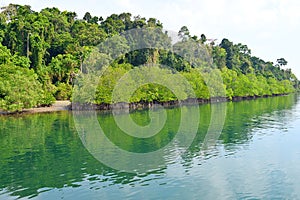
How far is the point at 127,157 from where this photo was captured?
21.1m

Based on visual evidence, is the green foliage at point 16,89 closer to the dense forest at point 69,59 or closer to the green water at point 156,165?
the dense forest at point 69,59

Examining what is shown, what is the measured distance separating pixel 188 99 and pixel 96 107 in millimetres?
21289

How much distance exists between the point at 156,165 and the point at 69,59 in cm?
4878

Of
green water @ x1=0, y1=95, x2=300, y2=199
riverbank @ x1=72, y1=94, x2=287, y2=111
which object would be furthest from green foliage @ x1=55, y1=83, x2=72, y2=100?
green water @ x1=0, y1=95, x2=300, y2=199

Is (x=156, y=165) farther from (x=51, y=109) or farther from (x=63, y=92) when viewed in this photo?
(x=63, y=92)

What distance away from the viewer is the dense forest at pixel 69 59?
48.4m

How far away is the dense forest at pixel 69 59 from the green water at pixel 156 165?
18.1 meters

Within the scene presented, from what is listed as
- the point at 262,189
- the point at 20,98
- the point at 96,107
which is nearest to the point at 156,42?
the point at 96,107

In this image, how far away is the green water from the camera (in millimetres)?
14812

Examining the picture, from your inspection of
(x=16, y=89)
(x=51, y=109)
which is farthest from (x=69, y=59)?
(x=16, y=89)

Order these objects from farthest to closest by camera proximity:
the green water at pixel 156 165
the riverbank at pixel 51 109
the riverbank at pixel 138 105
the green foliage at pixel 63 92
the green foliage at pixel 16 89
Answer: the green foliage at pixel 63 92, the riverbank at pixel 138 105, the riverbank at pixel 51 109, the green foliage at pixel 16 89, the green water at pixel 156 165

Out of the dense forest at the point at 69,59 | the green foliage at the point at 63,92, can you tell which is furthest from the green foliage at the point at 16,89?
the green foliage at the point at 63,92

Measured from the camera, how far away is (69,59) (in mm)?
64250

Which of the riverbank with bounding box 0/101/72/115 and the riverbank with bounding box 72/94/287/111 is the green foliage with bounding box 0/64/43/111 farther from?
the riverbank with bounding box 72/94/287/111
